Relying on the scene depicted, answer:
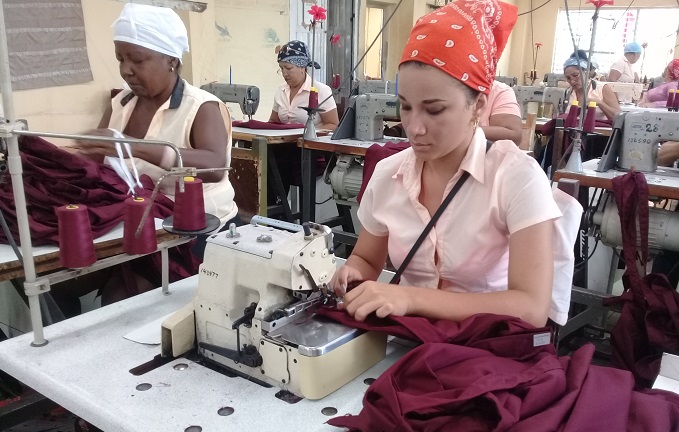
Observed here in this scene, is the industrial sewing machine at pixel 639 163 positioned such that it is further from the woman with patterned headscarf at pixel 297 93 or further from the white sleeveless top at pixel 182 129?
the woman with patterned headscarf at pixel 297 93

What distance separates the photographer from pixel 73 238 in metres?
1.28

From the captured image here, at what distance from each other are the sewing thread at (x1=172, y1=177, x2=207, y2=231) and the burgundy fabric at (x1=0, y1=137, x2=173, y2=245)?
1.33 feet

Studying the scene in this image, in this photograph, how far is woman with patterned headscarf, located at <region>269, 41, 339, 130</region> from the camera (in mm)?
4359

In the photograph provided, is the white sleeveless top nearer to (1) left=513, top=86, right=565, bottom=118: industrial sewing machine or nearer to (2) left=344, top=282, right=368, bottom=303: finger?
(2) left=344, top=282, right=368, bottom=303: finger

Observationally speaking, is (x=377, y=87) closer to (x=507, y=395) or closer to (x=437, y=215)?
(x=437, y=215)

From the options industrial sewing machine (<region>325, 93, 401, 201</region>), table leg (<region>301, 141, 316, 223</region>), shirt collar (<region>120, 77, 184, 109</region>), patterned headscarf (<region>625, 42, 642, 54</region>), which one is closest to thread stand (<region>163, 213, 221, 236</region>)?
shirt collar (<region>120, 77, 184, 109</region>)

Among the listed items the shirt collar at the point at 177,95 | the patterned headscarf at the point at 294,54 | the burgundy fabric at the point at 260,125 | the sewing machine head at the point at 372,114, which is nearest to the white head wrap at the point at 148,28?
the shirt collar at the point at 177,95

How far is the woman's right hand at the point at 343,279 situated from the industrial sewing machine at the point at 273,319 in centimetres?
5

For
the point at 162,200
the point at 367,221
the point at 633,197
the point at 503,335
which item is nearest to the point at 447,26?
the point at 367,221

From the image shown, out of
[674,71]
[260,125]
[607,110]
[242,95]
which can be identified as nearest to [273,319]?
[260,125]

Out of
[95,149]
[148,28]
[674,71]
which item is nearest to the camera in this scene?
[95,149]

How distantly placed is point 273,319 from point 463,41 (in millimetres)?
627

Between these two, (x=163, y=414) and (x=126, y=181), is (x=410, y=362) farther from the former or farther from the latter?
(x=126, y=181)

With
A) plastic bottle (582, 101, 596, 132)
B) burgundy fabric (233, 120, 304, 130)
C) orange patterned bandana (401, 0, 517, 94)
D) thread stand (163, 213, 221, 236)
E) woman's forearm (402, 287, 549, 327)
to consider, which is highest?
orange patterned bandana (401, 0, 517, 94)
